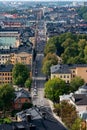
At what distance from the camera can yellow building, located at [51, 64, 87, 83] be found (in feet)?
167

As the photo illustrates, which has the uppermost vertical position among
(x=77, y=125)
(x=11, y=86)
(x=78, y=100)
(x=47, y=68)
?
(x=77, y=125)

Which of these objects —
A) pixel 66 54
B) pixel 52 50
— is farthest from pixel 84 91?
pixel 52 50

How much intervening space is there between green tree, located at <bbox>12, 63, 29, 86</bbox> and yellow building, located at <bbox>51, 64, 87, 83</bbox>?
2340mm

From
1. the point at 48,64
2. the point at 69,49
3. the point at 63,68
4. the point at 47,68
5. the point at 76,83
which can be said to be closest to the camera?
the point at 76,83

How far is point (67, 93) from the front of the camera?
43.4m

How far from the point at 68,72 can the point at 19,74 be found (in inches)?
167

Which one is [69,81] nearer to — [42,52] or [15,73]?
[15,73]

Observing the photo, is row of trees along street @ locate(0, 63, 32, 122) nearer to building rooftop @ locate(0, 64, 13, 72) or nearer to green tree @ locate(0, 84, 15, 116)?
green tree @ locate(0, 84, 15, 116)

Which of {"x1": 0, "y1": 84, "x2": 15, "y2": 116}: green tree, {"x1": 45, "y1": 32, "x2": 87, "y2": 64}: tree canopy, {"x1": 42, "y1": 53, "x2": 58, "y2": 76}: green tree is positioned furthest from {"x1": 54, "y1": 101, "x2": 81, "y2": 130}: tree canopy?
{"x1": 45, "y1": 32, "x2": 87, "y2": 64}: tree canopy

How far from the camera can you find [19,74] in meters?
50.2

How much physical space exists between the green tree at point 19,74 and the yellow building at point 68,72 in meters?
2.34

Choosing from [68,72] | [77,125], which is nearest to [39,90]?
[68,72]

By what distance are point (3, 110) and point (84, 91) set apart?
6702 millimetres

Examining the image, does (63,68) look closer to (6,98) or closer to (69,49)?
(69,49)
